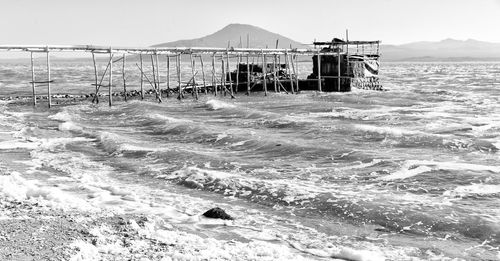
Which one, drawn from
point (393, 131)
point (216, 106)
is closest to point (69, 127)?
point (216, 106)

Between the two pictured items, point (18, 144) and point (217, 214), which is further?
point (18, 144)

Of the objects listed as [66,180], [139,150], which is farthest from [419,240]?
[139,150]

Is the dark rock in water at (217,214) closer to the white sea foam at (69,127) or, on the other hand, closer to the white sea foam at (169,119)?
the white sea foam at (69,127)

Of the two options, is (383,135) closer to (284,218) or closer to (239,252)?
(284,218)

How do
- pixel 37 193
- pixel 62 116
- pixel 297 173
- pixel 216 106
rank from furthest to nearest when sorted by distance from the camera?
pixel 216 106 < pixel 62 116 < pixel 297 173 < pixel 37 193

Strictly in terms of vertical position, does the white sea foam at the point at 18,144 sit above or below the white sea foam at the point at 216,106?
below

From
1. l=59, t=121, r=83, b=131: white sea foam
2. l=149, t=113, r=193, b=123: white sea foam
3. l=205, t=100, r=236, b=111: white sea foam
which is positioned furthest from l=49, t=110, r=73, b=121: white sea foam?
l=205, t=100, r=236, b=111: white sea foam

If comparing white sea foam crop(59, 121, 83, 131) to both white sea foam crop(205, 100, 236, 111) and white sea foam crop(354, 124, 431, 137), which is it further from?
white sea foam crop(354, 124, 431, 137)

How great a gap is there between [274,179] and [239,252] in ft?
17.7

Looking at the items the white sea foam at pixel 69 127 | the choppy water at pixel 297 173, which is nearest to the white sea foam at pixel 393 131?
the choppy water at pixel 297 173

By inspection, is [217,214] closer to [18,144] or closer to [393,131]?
[18,144]

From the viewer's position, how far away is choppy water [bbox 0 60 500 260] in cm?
901

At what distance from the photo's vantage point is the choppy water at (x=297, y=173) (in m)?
9.01

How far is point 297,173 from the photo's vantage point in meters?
13.6
